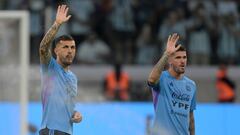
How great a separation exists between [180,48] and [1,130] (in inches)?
110

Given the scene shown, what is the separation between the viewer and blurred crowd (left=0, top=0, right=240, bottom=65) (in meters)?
16.0

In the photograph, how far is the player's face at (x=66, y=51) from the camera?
7.85m

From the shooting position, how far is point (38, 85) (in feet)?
47.0

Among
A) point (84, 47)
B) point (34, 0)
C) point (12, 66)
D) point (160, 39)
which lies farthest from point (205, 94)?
point (12, 66)

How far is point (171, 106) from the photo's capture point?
8.09 meters

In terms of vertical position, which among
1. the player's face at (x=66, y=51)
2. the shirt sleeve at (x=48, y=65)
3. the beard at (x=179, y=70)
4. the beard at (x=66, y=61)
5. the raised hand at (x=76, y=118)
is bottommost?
the raised hand at (x=76, y=118)

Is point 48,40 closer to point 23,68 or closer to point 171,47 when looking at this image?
point 171,47

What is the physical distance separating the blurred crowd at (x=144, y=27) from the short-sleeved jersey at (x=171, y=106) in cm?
765

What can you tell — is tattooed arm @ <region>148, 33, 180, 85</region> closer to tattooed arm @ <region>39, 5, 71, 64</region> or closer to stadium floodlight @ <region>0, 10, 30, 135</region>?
tattooed arm @ <region>39, 5, 71, 64</region>

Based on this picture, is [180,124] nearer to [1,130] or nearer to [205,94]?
[1,130]

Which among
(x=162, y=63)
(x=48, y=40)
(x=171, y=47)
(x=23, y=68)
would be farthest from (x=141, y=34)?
(x=48, y=40)

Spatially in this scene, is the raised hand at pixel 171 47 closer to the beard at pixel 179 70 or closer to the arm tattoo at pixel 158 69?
the arm tattoo at pixel 158 69

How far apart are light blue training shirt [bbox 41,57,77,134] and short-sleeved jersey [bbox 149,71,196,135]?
80cm

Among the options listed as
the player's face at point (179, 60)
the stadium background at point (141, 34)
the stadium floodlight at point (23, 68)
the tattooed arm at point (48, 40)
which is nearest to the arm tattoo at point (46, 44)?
the tattooed arm at point (48, 40)
